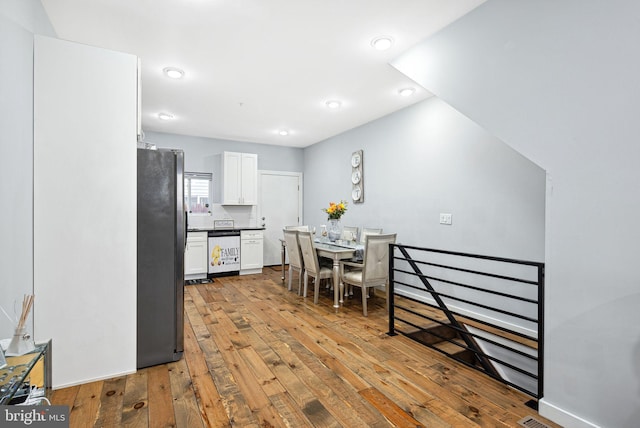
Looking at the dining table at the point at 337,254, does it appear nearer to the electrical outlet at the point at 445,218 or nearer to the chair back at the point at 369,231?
the chair back at the point at 369,231

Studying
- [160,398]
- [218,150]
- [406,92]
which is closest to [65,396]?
[160,398]

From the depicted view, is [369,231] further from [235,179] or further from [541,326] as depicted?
[541,326]

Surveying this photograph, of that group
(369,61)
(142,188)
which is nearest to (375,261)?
(369,61)

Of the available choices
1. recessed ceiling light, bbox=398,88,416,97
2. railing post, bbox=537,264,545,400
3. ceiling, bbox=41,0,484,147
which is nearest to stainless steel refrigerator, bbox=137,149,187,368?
ceiling, bbox=41,0,484,147

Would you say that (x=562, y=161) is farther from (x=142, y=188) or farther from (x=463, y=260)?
(x=142, y=188)

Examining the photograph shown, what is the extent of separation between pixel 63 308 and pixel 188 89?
2.73 m

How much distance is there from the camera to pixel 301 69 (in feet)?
10.7

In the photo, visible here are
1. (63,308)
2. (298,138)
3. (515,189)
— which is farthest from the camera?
(298,138)

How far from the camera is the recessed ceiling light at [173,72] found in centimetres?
328

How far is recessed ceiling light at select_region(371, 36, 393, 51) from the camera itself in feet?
8.71

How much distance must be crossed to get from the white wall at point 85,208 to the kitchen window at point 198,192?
3.91m

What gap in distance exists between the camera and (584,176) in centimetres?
168

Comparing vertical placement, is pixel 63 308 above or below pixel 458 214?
below

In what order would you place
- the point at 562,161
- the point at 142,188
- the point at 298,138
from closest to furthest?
the point at 562,161 → the point at 142,188 → the point at 298,138
